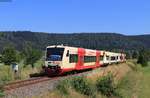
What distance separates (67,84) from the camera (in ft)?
48.4

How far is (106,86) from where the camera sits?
17.7 metres

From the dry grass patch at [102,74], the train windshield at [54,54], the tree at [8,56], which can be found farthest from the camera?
the tree at [8,56]

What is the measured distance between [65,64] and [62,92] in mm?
10268

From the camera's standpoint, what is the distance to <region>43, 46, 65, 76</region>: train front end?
2288 cm

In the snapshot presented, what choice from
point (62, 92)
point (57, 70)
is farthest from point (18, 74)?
point (62, 92)

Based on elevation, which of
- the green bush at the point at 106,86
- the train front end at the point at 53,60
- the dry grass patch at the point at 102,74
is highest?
the train front end at the point at 53,60

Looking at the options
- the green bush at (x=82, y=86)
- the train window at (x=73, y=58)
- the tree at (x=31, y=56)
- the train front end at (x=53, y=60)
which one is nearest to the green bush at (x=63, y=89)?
the green bush at (x=82, y=86)

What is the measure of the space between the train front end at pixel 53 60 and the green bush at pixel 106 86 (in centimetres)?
556

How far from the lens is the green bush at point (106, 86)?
57.3 feet

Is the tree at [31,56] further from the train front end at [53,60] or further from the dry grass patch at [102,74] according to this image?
the train front end at [53,60]

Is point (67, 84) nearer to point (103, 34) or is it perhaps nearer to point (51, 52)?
point (51, 52)

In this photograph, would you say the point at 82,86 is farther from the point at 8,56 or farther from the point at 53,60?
the point at 8,56

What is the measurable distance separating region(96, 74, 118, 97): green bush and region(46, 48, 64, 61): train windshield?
236 inches

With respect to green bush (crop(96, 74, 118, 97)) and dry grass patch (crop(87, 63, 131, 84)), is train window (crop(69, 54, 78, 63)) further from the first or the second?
green bush (crop(96, 74, 118, 97))
